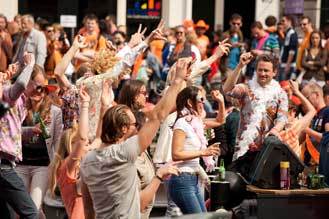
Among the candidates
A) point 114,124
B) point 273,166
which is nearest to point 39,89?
point 273,166

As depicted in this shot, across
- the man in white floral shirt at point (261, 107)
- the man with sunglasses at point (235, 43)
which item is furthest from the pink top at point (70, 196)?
the man with sunglasses at point (235, 43)

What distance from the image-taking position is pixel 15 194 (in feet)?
31.5

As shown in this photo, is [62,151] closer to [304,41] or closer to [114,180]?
[114,180]

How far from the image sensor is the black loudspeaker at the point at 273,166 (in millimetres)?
8852

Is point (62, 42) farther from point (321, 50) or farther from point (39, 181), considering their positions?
point (39, 181)

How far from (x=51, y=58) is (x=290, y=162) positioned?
10143 mm

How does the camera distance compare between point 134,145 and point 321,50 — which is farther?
point 321,50

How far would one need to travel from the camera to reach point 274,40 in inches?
763

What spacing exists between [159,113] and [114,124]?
340 mm

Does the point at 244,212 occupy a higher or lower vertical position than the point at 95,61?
lower

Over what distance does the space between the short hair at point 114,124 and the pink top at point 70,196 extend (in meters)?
1.22

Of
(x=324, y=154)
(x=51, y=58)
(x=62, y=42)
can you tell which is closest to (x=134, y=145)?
(x=324, y=154)

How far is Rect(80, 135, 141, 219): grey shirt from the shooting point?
739 cm

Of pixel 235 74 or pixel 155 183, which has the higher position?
pixel 235 74
